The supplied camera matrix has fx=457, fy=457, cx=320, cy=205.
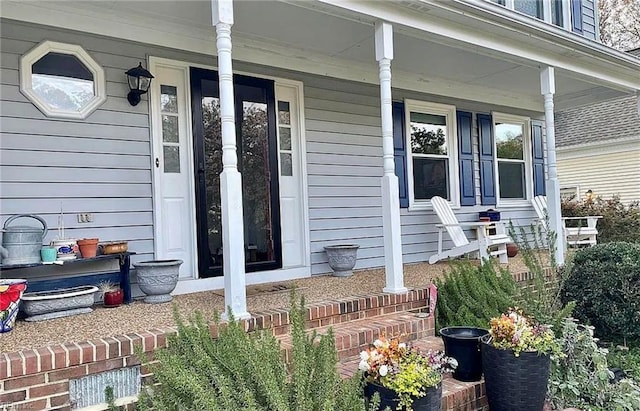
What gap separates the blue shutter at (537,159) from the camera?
7.21 m

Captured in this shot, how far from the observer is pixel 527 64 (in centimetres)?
511

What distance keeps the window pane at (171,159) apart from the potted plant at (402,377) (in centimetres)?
259

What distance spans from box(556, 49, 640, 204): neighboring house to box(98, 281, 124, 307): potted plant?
11.6m

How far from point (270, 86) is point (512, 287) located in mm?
2931

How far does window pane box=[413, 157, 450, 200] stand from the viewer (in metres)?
5.91

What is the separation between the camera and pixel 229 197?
2.91 meters

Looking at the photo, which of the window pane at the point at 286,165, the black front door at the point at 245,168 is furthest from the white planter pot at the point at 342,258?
the window pane at the point at 286,165

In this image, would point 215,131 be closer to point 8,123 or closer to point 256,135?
point 256,135

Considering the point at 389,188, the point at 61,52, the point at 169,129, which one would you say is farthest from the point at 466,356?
the point at 61,52

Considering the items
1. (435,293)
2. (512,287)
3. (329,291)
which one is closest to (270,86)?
(329,291)

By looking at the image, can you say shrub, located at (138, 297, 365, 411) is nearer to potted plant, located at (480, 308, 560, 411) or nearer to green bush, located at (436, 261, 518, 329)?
potted plant, located at (480, 308, 560, 411)

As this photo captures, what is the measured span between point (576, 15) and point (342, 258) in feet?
16.6

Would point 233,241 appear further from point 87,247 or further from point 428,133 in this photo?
point 428,133

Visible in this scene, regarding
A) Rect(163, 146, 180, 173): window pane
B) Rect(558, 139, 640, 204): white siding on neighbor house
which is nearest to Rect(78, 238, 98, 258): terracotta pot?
Rect(163, 146, 180, 173): window pane
